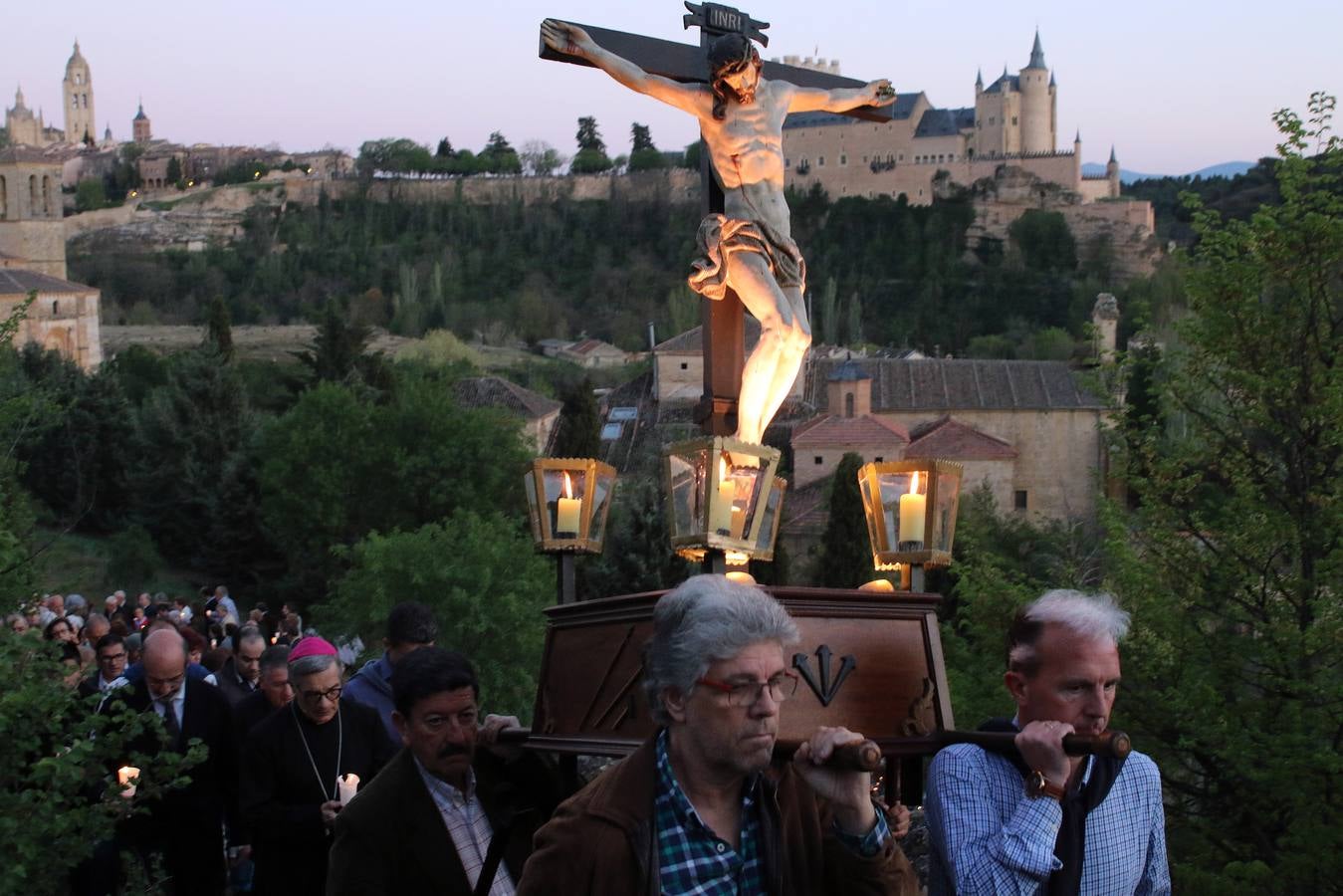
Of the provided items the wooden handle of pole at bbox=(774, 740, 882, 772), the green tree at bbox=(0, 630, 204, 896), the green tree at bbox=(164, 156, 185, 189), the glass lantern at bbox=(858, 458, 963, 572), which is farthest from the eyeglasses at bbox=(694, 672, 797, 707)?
the green tree at bbox=(164, 156, 185, 189)

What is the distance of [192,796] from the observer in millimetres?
7195

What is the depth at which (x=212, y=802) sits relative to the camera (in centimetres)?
722

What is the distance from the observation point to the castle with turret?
4646 inches

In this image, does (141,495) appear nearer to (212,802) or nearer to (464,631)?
(464,631)

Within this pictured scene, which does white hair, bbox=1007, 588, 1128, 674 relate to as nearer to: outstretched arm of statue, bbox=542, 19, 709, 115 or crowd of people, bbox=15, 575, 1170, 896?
crowd of people, bbox=15, 575, 1170, 896

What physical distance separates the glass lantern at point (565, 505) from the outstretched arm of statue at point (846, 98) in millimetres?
1574

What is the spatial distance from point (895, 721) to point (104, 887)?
13.0ft

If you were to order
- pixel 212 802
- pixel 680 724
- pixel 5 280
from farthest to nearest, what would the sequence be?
pixel 5 280 → pixel 212 802 → pixel 680 724

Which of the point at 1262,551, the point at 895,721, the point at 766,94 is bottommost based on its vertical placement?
the point at 1262,551

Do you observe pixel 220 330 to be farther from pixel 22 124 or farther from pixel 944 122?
pixel 22 124

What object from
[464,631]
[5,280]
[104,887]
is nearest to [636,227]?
[5,280]

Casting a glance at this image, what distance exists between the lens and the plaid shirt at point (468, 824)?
4.43 meters

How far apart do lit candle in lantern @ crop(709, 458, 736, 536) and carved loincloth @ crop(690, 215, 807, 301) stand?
3.02 ft

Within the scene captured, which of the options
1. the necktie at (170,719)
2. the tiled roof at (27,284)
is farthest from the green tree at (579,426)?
the necktie at (170,719)
